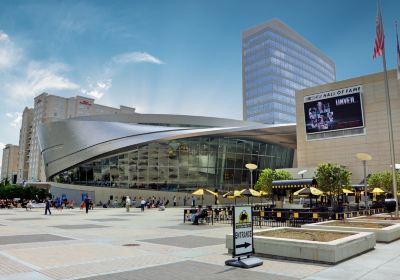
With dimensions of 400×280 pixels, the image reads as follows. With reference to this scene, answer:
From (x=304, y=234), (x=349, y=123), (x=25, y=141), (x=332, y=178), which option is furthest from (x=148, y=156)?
(x=25, y=141)

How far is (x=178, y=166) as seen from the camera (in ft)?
192

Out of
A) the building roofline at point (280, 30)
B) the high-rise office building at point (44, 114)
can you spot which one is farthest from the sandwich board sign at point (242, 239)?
the high-rise office building at point (44, 114)

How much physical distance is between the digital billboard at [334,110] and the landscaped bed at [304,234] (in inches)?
1727

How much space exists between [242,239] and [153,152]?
47.6 meters

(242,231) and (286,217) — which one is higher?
(242,231)

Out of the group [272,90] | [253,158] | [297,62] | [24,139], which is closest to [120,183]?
[253,158]

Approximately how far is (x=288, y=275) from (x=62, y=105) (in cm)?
15891

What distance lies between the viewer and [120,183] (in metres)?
55.8

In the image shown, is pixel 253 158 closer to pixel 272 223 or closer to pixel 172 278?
pixel 272 223

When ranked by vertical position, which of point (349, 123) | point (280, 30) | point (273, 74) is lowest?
point (349, 123)

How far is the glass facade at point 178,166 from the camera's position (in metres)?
55.8

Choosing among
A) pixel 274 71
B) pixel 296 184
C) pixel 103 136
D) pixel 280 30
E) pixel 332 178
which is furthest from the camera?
pixel 280 30

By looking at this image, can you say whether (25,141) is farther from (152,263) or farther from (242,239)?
(242,239)

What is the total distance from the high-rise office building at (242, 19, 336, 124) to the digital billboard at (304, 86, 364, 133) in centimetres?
6953
